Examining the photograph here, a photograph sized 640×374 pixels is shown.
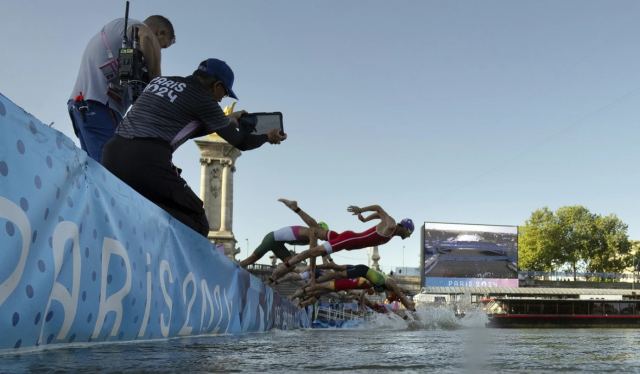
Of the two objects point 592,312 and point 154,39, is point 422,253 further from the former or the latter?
point 154,39

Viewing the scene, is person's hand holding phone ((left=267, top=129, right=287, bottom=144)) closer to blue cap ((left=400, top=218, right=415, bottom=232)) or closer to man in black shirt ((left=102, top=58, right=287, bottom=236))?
man in black shirt ((left=102, top=58, right=287, bottom=236))

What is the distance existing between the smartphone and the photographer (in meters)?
0.73

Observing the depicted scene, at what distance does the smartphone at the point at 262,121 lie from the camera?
15.5ft

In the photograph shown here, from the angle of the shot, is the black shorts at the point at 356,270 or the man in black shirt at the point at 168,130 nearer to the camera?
the man in black shirt at the point at 168,130

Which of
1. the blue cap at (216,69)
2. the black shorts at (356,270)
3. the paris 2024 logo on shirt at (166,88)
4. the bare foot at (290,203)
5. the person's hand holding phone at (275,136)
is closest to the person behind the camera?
the paris 2024 logo on shirt at (166,88)

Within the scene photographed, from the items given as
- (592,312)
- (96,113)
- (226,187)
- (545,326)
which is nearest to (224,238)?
(226,187)

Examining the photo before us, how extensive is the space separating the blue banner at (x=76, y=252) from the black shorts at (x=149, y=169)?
0.29m

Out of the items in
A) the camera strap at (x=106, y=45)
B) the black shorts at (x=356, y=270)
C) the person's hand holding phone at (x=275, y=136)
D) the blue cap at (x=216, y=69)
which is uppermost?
the camera strap at (x=106, y=45)

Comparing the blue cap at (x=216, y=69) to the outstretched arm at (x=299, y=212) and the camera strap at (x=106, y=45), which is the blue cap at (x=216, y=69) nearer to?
the camera strap at (x=106, y=45)

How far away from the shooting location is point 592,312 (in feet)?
119

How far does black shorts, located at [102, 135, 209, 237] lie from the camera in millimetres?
3824

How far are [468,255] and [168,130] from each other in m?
49.8

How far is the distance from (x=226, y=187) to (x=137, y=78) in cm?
3254

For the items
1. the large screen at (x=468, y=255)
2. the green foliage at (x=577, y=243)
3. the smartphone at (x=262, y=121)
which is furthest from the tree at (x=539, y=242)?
the smartphone at (x=262, y=121)
